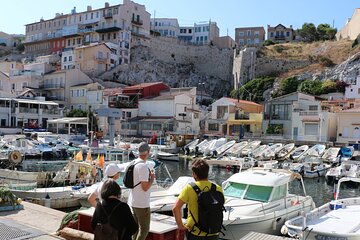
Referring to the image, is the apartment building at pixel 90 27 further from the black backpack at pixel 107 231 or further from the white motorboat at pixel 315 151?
the black backpack at pixel 107 231

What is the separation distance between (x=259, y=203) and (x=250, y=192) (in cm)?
74

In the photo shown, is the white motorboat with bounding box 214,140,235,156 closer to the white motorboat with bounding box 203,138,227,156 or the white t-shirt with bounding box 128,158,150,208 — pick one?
the white motorboat with bounding box 203,138,227,156

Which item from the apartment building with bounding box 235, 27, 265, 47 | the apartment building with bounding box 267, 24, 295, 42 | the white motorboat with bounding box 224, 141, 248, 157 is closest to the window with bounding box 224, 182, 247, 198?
the white motorboat with bounding box 224, 141, 248, 157

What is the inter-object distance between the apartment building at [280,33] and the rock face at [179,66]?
18429 mm

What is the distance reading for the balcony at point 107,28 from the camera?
8294 cm

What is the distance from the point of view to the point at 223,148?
43.0 metres

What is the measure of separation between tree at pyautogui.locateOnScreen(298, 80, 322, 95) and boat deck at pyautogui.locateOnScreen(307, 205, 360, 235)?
177 ft

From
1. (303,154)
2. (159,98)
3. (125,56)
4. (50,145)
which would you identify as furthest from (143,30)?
(303,154)

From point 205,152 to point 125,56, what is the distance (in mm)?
45572

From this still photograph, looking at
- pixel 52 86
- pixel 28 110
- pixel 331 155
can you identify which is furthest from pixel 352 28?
pixel 28 110

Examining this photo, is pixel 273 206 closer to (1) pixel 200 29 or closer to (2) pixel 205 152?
(2) pixel 205 152

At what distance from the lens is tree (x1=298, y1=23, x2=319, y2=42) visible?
96500 mm

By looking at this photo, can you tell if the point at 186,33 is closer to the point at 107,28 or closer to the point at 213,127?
the point at 107,28

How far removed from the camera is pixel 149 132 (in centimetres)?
5812
